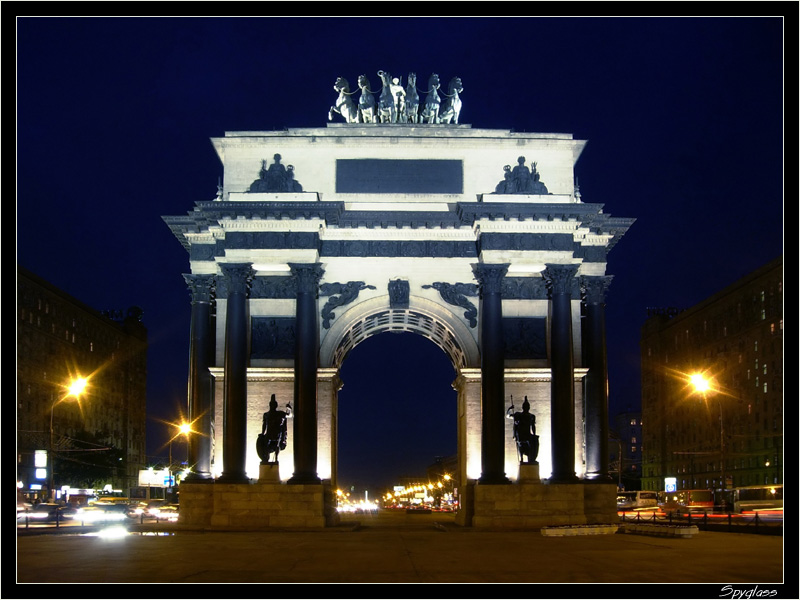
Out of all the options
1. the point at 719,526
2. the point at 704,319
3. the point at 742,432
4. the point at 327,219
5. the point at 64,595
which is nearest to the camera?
the point at 64,595

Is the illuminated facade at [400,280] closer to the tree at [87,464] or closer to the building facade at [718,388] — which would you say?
the building facade at [718,388]

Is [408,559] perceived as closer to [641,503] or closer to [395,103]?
[395,103]

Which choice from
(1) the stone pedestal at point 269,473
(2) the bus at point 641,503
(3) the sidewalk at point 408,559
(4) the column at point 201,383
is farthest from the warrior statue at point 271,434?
(2) the bus at point 641,503

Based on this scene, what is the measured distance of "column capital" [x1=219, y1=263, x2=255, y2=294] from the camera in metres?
43.5

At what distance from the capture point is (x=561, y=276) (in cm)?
4362

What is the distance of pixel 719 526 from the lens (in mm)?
37875

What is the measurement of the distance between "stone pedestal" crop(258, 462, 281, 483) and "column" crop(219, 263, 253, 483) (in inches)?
26.8

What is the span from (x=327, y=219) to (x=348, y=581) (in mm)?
26091

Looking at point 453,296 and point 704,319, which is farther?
point 704,319

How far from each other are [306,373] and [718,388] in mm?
59638

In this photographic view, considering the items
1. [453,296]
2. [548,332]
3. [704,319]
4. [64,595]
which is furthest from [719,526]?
[704,319]

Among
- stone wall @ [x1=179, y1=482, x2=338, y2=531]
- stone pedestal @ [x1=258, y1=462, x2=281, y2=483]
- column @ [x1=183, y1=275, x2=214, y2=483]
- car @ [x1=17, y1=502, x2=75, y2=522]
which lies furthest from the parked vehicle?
stone pedestal @ [x1=258, y1=462, x2=281, y2=483]

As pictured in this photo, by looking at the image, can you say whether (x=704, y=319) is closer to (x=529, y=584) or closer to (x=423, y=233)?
(x=423, y=233)

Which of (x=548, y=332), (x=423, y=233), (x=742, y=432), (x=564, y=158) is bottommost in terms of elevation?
(x=742, y=432)
